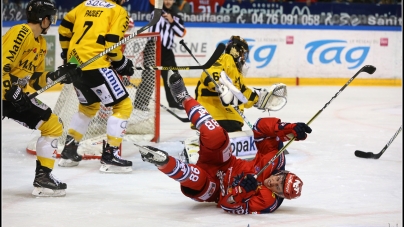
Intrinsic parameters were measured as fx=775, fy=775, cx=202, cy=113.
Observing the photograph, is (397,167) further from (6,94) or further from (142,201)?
(6,94)

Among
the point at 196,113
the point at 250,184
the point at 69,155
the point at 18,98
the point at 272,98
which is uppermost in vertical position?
the point at 18,98

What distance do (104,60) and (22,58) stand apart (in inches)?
37.5

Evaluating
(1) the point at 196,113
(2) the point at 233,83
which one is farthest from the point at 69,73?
(2) the point at 233,83

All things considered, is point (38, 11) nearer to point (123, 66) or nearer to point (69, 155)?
point (123, 66)

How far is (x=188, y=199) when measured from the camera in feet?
14.8

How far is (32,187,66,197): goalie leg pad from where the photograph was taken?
447 cm

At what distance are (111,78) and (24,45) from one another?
104 cm

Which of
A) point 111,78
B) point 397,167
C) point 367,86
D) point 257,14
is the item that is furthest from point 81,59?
point 367,86

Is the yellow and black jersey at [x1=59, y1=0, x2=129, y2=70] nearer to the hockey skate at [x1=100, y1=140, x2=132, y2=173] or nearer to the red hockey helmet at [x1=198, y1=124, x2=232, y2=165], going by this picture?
the hockey skate at [x1=100, y1=140, x2=132, y2=173]

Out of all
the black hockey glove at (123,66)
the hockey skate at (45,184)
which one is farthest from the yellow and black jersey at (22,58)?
the black hockey glove at (123,66)

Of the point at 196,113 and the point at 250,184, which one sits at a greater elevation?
the point at 196,113

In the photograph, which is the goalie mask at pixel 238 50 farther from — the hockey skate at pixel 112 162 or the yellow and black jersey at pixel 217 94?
the hockey skate at pixel 112 162

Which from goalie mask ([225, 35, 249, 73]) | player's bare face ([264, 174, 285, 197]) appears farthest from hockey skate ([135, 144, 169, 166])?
goalie mask ([225, 35, 249, 73])

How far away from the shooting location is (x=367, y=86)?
36.4 ft
